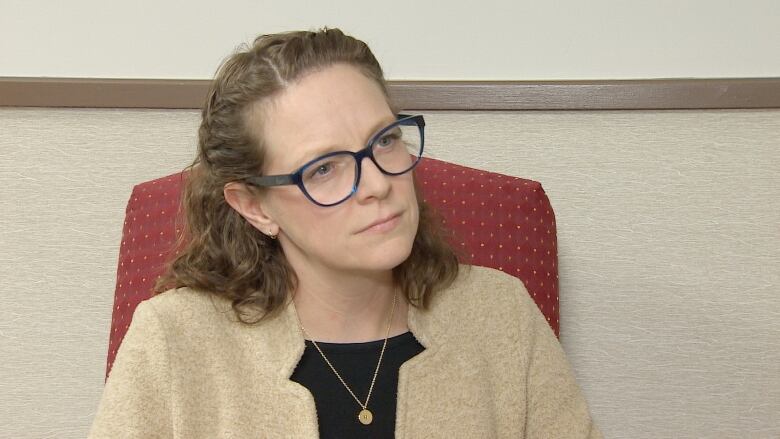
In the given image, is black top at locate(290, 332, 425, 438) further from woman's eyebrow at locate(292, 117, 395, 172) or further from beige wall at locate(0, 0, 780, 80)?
beige wall at locate(0, 0, 780, 80)

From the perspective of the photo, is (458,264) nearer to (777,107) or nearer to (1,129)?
(777,107)

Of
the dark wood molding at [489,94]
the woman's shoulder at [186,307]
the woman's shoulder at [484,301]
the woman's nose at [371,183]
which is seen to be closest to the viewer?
the woman's nose at [371,183]

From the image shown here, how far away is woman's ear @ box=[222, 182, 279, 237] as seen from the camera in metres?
1.36

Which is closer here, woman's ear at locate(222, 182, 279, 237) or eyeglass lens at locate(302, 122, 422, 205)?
eyeglass lens at locate(302, 122, 422, 205)

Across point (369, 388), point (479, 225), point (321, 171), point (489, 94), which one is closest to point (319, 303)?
point (369, 388)

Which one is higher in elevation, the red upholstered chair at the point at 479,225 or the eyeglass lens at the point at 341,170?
the eyeglass lens at the point at 341,170

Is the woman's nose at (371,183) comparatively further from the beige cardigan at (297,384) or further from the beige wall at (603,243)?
the beige wall at (603,243)

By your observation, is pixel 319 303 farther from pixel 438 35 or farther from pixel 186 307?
pixel 438 35

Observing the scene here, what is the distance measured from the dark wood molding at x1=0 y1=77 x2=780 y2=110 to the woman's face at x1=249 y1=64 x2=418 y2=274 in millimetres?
572

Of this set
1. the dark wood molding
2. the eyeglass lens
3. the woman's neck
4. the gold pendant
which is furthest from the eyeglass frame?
the dark wood molding

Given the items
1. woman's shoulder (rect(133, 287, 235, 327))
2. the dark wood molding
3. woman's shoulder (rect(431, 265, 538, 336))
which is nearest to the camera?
woman's shoulder (rect(133, 287, 235, 327))

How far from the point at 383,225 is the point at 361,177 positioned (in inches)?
2.8

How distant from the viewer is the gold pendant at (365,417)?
4.45 feet

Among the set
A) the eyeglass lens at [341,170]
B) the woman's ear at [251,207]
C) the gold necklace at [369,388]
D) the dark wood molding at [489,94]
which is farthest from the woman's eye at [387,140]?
the dark wood molding at [489,94]
